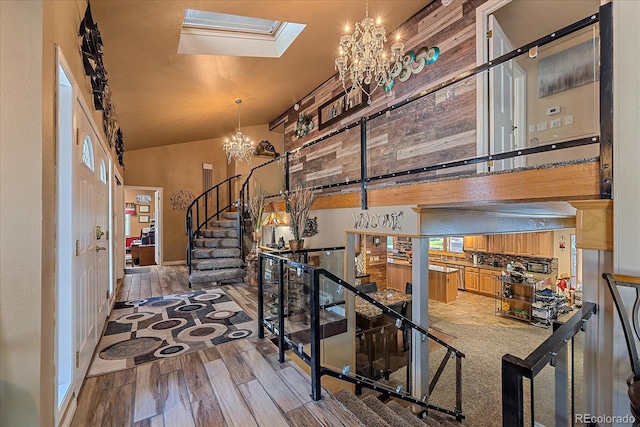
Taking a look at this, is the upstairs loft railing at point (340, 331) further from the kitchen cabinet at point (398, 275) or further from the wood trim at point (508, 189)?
the kitchen cabinet at point (398, 275)

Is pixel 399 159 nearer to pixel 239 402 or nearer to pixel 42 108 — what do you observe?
pixel 239 402

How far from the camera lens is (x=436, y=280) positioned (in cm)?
805

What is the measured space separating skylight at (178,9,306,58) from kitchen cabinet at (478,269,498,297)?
808 centimetres

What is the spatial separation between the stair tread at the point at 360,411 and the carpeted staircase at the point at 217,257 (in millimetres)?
3965

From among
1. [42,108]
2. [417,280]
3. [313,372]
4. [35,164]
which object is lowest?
[313,372]

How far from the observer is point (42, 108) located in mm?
1311

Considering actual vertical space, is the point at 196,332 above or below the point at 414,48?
below

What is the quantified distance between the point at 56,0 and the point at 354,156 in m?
3.64

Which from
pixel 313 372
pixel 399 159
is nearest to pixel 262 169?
pixel 399 159

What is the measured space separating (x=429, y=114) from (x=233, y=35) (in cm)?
312

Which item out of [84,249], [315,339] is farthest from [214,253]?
[315,339]

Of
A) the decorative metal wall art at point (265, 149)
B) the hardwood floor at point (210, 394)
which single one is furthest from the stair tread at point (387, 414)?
the decorative metal wall art at point (265, 149)

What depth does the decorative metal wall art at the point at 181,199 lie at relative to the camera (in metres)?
8.11

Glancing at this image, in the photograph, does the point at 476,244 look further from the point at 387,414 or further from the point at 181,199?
the point at 181,199
